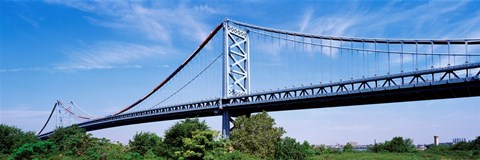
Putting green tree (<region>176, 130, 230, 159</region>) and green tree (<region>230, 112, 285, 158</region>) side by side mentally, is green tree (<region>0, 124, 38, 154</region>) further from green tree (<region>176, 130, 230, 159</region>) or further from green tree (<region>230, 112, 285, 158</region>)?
green tree (<region>230, 112, 285, 158</region>)

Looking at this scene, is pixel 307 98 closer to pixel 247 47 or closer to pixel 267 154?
pixel 267 154

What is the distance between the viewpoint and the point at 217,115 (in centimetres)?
4384

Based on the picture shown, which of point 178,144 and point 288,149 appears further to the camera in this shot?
point 288,149

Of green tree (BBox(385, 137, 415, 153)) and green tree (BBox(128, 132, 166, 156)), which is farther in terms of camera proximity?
green tree (BBox(385, 137, 415, 153))

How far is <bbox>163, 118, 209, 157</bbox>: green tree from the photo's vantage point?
1041 inches

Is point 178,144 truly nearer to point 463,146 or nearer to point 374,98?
point 374,98

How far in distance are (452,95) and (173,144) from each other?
59.2 feet

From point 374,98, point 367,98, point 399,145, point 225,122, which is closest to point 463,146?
point 399,145

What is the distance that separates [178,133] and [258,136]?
517 cm

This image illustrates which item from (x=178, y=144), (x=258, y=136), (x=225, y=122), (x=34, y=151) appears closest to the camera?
(x=34, y=151)

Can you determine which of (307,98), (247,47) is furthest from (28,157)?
(247,47)

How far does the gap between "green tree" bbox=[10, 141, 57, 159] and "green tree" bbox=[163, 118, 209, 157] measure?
6618 millimetres

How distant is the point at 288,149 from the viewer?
29.3 metres

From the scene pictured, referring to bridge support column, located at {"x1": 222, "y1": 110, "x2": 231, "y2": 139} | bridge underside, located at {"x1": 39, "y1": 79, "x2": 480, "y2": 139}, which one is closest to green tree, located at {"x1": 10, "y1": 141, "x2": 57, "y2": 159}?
bridge underside, located at {"x1": 39, "y1": 79, "x2": 480, "y2": 139}
